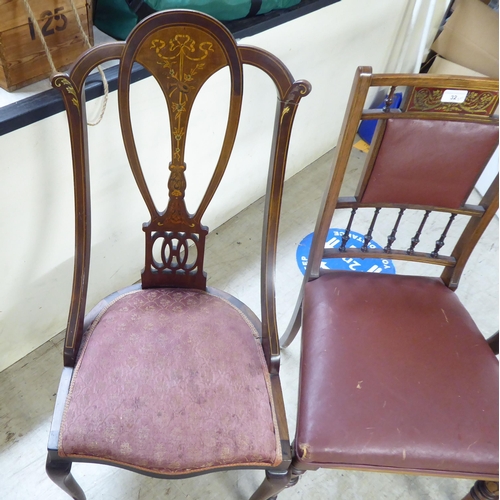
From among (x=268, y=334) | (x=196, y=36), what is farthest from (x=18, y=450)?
(x=196, y=36)

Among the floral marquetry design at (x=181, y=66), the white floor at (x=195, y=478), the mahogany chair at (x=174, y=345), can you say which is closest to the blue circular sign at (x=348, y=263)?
the white floor at (x=195, y=478)

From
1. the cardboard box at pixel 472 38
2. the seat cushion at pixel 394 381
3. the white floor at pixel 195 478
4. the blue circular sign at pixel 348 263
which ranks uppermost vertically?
the cardboard box at pixel 472 38

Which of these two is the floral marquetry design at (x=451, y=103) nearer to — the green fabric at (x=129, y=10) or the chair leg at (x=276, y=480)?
the green fabric at (x=129, y=10)

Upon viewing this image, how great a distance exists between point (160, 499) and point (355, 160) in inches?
65.9

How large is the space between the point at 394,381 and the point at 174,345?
449 mm

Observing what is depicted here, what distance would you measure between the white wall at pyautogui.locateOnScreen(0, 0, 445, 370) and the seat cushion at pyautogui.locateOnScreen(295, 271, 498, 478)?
0.59 m

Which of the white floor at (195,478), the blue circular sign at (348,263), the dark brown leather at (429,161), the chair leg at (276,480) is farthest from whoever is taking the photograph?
the blue circular sign at (348,263)

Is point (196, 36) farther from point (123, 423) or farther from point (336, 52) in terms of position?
point (336, 52)

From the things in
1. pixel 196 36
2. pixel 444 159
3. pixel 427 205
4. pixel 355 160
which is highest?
pixel 196 36

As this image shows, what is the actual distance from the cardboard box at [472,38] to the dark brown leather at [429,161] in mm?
1220

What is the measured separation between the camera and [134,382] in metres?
0.85

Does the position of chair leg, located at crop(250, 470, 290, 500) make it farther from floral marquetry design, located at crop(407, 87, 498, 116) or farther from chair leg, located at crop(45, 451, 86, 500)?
floral marquetry design, located at crop(407, 87, 498, 116)

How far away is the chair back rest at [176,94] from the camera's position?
0.73 meters

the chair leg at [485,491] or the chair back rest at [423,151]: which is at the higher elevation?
the chair back rest at [423,151]
